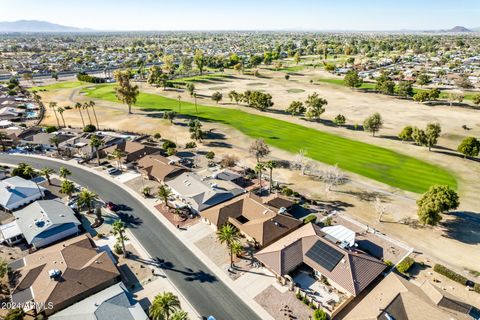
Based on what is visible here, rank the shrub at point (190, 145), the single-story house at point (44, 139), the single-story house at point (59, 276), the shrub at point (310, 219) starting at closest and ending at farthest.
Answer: the single-story house at point (59, 276) < the shrub at point (310, 219) < the shrub at point (190, 145) < the single-story house at point (44, 139)

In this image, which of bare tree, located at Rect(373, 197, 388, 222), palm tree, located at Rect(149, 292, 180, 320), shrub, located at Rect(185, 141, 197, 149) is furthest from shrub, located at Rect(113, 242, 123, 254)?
bare tree, located at Rect(373, 197, 388, 222)

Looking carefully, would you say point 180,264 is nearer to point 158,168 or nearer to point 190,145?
point 158,168

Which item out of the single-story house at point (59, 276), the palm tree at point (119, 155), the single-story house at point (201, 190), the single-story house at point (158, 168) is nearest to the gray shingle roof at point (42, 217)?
the single-story house at point (59, 276)

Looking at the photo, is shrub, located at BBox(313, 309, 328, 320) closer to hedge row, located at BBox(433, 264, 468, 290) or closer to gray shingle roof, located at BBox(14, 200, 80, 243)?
hedge row, located at BBox(433, 264, 468, 290)

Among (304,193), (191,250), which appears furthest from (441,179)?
(191,250)

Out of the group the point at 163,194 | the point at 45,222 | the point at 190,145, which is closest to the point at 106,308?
the point at 45,222

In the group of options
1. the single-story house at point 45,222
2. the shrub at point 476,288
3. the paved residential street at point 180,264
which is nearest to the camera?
the paved residential street at point 180,264

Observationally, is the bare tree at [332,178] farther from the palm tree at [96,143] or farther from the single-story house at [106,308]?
the palm tree at [96,143]

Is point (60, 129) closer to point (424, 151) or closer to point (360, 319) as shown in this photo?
point (360, 319)
